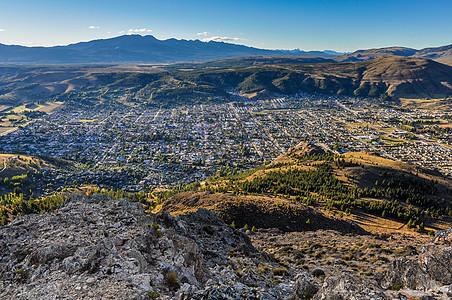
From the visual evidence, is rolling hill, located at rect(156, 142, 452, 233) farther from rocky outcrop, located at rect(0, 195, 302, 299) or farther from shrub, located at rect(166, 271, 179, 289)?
shrub, located at rect(166, 271, 179, 289)

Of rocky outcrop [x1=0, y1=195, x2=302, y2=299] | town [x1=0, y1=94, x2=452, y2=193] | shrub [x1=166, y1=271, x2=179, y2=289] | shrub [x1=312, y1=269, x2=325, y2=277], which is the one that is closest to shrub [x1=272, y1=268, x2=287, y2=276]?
rocky outcrop [x1=0, y1=195, x2=302, y2=299]

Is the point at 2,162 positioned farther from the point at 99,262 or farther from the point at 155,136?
the point at 99,262

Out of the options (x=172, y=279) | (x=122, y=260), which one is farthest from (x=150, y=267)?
(x=172, y=279)

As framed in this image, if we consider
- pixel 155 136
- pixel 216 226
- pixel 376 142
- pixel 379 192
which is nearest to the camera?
pixel 216 226

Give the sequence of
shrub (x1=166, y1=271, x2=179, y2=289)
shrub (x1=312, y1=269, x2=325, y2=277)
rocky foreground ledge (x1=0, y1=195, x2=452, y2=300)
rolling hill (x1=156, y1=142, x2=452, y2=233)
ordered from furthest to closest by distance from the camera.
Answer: rolling hill (x1=156, y1=142, x2=452, y2=233), shrub (x1=312, y1=269, x2=325, y2=277), shrub (x1=166, y1=271, x2=179, y2=289), rocky foreground ledge (x1=0, y1=195, x2=452, y2=300)

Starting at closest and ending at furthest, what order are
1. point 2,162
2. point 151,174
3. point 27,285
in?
point 27,285
point 2,162
point 151,174

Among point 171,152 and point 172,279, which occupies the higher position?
point 172,279

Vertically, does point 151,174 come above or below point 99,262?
below

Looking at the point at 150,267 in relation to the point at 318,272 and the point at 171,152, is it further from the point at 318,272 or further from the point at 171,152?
the point at 171,152

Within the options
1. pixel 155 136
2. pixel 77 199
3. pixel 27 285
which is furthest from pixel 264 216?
pixel 155 136
